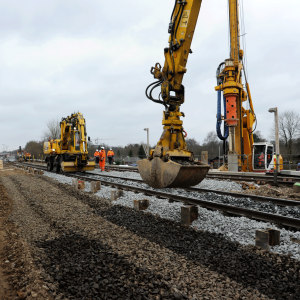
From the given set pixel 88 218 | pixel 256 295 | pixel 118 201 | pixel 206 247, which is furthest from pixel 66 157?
pixel 256 295

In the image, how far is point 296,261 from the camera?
10.9 ft

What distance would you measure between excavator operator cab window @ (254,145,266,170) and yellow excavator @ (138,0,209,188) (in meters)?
13.9

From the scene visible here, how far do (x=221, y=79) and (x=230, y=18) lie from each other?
16.4 ft

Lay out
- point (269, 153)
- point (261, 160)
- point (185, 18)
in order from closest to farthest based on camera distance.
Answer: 1. point (185, 18)
2. point (261, 160)
3. point (269, 153)

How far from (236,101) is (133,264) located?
1791 centimetres

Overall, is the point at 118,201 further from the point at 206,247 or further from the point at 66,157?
the point at 66,157

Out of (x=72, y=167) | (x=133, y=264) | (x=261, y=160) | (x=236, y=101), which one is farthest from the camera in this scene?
(x=236, y=101)

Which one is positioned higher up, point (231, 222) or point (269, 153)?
point (269, 153)

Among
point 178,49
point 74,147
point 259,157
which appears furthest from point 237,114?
point 178,49

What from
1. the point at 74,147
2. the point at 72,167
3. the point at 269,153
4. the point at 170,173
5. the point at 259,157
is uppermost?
the point at 74,147

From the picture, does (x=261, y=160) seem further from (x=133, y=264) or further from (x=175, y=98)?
(x=133, y=264)

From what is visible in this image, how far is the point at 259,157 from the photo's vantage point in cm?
1789

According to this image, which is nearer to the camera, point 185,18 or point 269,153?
point 185,18

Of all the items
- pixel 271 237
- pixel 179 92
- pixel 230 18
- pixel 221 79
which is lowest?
pixel 271 237
